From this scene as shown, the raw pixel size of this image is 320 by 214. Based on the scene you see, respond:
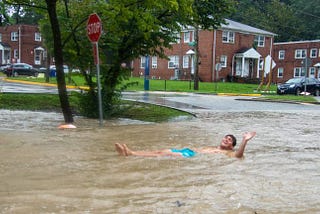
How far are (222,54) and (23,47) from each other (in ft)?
111

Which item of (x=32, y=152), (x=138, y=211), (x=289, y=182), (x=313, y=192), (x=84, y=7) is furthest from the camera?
(x=84, y=7)

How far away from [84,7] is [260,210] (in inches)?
387

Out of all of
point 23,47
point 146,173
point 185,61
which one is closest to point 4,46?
point 23,47

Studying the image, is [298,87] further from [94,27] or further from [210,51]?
[94,27]

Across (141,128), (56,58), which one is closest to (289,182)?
(141,128)

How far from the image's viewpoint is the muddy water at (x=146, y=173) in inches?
201

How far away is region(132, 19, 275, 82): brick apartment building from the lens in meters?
52.7

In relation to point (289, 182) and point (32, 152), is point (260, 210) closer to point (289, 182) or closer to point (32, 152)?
point (289, 182)

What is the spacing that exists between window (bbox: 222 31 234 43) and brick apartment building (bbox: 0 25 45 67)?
99.9 feet

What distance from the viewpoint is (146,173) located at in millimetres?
6891

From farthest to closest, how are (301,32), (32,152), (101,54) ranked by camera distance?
(301,32), (101,54), (32,152)

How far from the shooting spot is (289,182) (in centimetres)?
659

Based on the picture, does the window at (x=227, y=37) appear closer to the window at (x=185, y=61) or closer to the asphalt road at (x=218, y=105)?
the window at (x=185, y=61)

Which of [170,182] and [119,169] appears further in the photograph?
[119,169]
